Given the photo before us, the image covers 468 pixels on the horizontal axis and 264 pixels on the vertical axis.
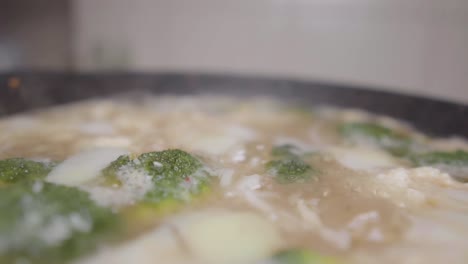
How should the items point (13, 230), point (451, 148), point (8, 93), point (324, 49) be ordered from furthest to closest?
point (324, 49)
point (8, 93)
point (451, 148)
point (13, 230)

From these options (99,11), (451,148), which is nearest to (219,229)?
(451,148)

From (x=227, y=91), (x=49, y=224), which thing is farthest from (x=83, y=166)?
(x=227, y=91)

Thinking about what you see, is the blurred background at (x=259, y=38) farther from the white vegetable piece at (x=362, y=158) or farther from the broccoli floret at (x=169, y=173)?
the broccoli floret at (x=169, y=173)

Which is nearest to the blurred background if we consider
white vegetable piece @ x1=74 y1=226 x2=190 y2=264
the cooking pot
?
the cooking pot

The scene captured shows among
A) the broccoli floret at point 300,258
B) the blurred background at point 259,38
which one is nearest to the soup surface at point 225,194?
the broccoli floret at point 300,258

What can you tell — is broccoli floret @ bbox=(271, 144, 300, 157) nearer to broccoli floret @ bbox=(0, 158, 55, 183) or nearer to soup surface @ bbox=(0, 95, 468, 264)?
soup surface @ bbox=(0, 95, 468, 264)

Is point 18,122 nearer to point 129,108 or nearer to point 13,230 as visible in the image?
point 129,108
